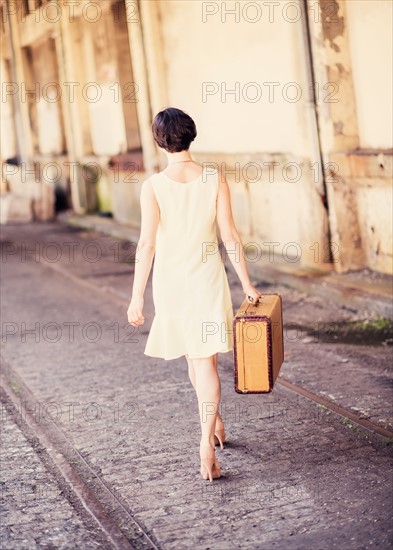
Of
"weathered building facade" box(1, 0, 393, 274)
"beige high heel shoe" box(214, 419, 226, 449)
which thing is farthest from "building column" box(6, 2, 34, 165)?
"beige high heel shoe" box(214, 419, 226, 449)

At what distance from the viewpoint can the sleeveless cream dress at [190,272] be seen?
4.97m

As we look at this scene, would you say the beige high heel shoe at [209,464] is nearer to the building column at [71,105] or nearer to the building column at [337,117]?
the building column at [337,117]

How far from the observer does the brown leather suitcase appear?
15.9 feet

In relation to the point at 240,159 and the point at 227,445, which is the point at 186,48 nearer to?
the point at 240,159

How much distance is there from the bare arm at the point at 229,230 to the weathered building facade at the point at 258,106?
4359 millimetres

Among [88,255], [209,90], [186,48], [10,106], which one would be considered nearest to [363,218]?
[209,90]

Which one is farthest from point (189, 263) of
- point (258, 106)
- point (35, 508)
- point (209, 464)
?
point (258, 106)

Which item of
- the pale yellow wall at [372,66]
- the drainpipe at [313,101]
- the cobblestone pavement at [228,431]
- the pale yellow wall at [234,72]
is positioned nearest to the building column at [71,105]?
the pale yellow wall at [234,72]

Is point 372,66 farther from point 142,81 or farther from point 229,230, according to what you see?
point 142,81

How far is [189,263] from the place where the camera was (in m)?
5.00

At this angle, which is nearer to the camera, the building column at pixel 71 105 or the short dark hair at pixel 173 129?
the short dark hair at pixel 173 129

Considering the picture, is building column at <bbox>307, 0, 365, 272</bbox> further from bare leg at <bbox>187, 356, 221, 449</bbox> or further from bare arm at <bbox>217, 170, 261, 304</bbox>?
bare leg at <bbox>187, 356, 221, 449</bbox>

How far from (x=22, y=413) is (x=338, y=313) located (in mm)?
3548

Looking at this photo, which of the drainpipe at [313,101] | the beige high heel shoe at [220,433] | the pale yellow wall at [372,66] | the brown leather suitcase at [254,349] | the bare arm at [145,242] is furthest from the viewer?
the drainpipe at [313,101]
